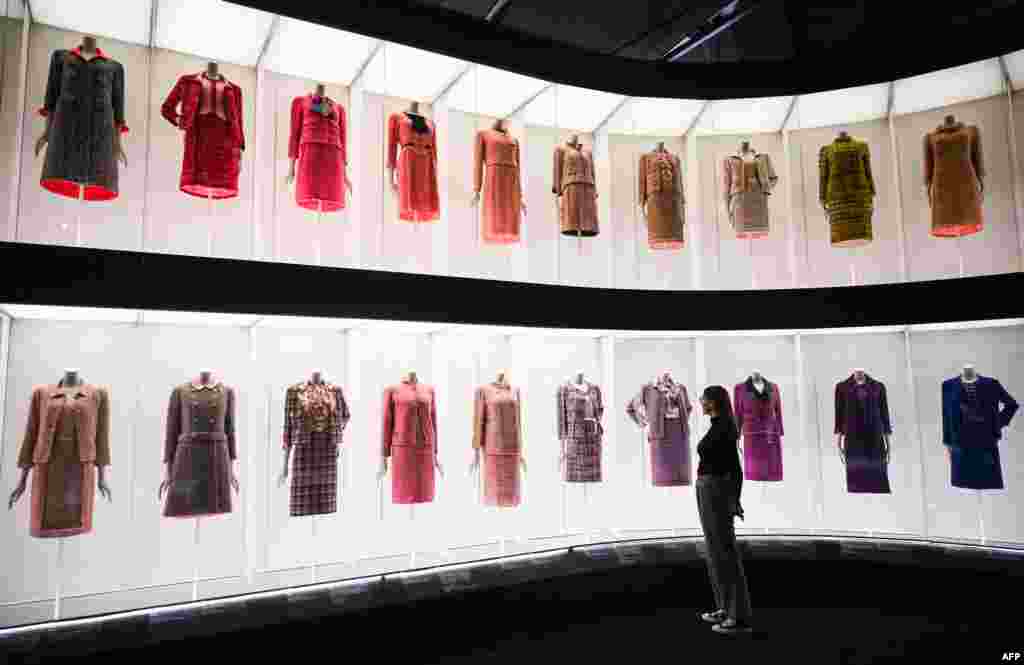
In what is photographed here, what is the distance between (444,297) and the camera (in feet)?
18.0

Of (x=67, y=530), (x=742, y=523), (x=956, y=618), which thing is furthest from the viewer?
(x=742, y=523)

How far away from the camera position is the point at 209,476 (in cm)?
482

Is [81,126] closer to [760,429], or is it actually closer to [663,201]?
[663,201]

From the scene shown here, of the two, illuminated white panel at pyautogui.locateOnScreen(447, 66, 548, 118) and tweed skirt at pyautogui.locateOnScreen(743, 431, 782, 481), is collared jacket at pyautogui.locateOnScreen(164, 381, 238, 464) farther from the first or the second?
tweed skirt at pyautogui.locateOnScreen(743, 431, 782, 481)

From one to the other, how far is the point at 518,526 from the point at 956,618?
144 inches

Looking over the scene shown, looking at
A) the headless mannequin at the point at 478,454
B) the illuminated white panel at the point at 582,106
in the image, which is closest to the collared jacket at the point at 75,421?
the headless mannequin at the point at 478,454

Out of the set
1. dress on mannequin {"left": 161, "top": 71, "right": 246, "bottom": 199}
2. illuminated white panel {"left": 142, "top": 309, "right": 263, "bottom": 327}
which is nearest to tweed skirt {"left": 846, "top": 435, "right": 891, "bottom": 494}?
illuminated white panel {"left": 142, "top": 309, "right": 263, "bottom": 327}

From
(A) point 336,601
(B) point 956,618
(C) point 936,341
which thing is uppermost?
(C) point 936,341

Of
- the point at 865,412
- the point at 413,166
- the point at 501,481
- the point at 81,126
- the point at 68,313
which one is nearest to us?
the point at 81,126

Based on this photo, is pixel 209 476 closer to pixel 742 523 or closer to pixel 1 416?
pixel 1 416

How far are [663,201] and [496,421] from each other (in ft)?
9.14

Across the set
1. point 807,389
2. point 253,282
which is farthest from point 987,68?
point 253,282

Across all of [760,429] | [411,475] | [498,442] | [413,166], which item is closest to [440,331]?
[498,442]

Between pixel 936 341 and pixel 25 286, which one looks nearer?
pixel 25 286
